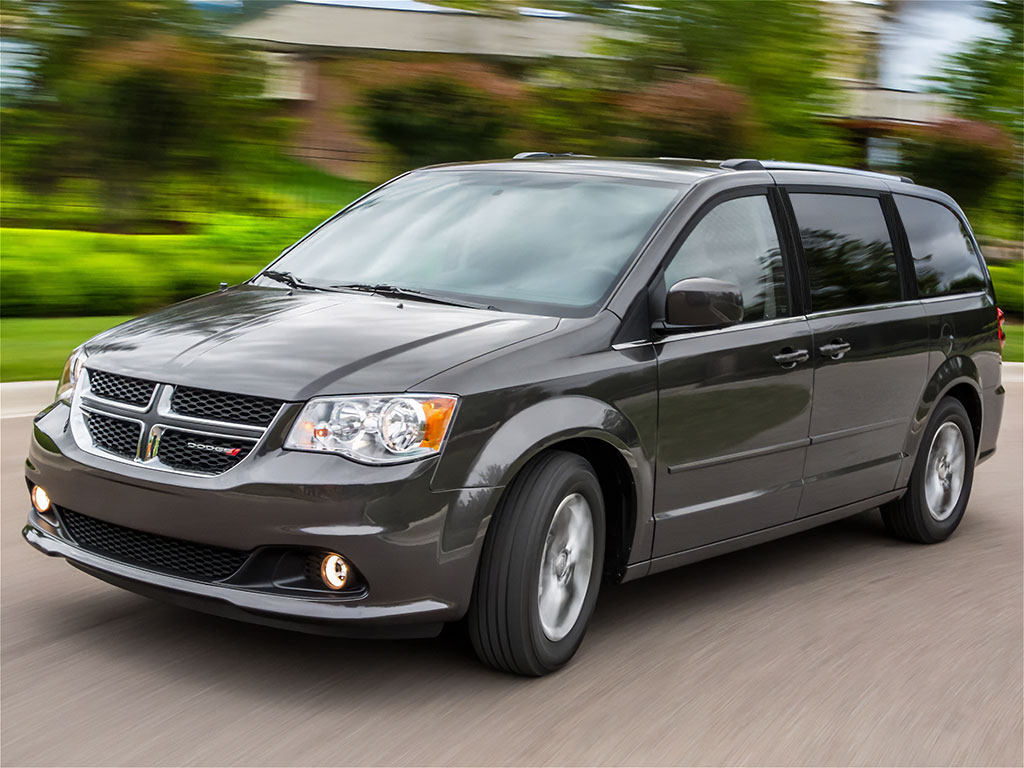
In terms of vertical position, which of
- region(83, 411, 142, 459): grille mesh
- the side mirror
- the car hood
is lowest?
region(83, 411, 142, 459): grille mesh

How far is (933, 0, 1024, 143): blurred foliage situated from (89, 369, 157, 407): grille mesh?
66.2 ft

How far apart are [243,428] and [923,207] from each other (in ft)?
13.6

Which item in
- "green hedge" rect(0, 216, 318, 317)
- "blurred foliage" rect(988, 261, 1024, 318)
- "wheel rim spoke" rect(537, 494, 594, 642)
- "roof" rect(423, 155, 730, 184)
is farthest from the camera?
"blurred foliage" rect(988, 261, 1024, 318)

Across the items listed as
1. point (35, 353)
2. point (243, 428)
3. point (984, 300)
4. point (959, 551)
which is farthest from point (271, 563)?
point (35, 353)

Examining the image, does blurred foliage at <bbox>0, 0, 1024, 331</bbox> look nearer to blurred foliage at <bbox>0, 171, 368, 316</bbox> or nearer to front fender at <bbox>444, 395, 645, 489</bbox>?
blurred foliage at <bbox>0, 171, 368, 316</bbox>

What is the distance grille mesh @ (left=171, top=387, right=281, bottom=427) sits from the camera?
13.9ft

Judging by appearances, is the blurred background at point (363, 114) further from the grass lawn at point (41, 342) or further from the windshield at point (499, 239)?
the windshield at point (499, 239)

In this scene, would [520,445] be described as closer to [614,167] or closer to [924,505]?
[614,167]

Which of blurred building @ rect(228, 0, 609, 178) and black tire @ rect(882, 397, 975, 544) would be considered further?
blurred building @ rect(228, 0, 609, 178)

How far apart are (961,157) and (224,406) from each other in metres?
19.2

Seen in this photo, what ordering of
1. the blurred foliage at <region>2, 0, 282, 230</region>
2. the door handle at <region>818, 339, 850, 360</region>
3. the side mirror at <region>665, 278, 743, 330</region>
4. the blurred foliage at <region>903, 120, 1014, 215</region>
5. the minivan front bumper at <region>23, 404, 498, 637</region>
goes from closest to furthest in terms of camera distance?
the minivan front bumper at <region>23, 404, 498, 637</region> → the side mirror at <region>665, 278, 743, 330</region> → the door handle at <region>818, 339, 850, 360</region> → the blurred foliage at <region>2, 0, 282, 230</region> → the blurred foliage at <region>903, 120, 1014, 215</region>

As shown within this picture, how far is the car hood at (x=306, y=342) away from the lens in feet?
14.1

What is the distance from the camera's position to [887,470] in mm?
6492

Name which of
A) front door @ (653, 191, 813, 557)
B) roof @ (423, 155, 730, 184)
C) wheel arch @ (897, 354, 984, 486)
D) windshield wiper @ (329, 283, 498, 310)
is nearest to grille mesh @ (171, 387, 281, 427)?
windshield wiper @ (329, 283, 498, 310)
